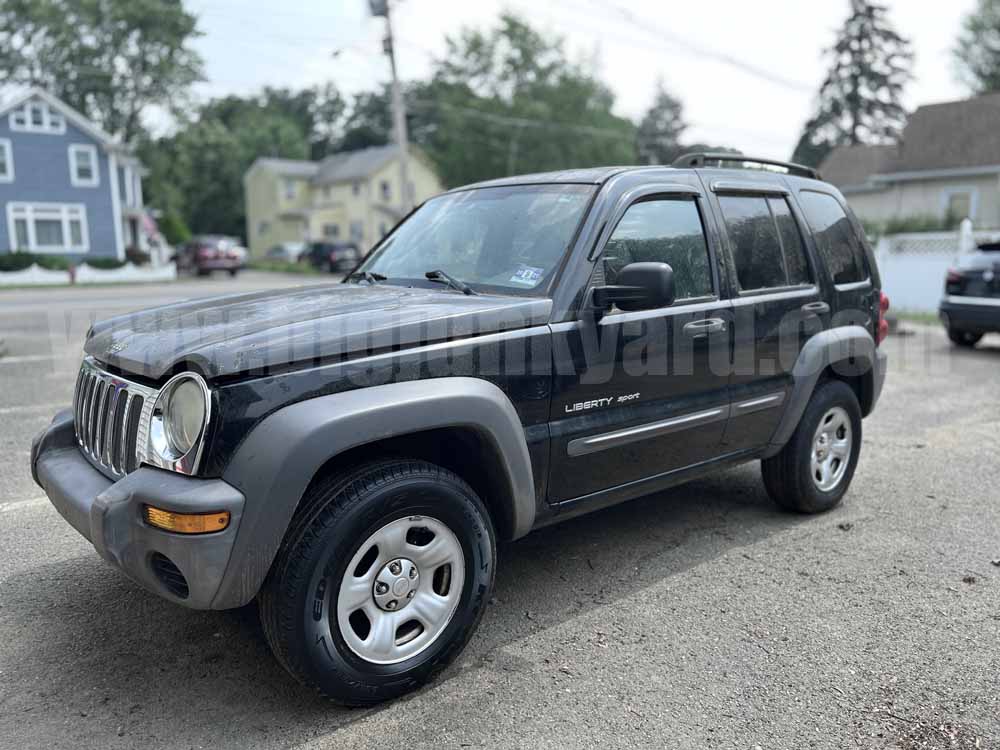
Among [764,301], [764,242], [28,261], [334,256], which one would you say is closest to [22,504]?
[764,301]

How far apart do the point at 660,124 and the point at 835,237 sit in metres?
74.2

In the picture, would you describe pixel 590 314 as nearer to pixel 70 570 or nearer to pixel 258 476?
pixel 258 476

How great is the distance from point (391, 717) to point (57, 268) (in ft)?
111

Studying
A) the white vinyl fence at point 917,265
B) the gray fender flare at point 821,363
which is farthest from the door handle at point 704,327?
the white vinyl fence at point 917,265

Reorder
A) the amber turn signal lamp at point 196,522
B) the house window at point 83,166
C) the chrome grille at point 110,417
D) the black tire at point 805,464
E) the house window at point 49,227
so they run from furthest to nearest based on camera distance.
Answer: the house window at point 83,166, the house window at point 49,227, the black tire at point 805,464, the chrome grille at point 110,417, the amber turn signal lamp at point 196,522

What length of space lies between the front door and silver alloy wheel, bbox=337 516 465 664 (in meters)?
0.63

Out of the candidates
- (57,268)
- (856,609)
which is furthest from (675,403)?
(57,268)

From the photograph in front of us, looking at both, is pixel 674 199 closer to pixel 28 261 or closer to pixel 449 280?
pixel 449 280

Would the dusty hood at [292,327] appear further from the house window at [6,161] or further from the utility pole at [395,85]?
the house window at [6,161]

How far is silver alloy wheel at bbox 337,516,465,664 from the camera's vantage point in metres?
2.85

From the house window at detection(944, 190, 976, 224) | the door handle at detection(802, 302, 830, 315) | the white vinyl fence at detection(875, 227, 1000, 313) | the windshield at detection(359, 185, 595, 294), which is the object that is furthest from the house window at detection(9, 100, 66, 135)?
the door handle at detection(802, 302, 830, 315)

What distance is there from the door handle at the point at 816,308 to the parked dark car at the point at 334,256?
105 feet

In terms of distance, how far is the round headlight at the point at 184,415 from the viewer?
8.71ft

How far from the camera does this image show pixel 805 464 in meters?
4.69
